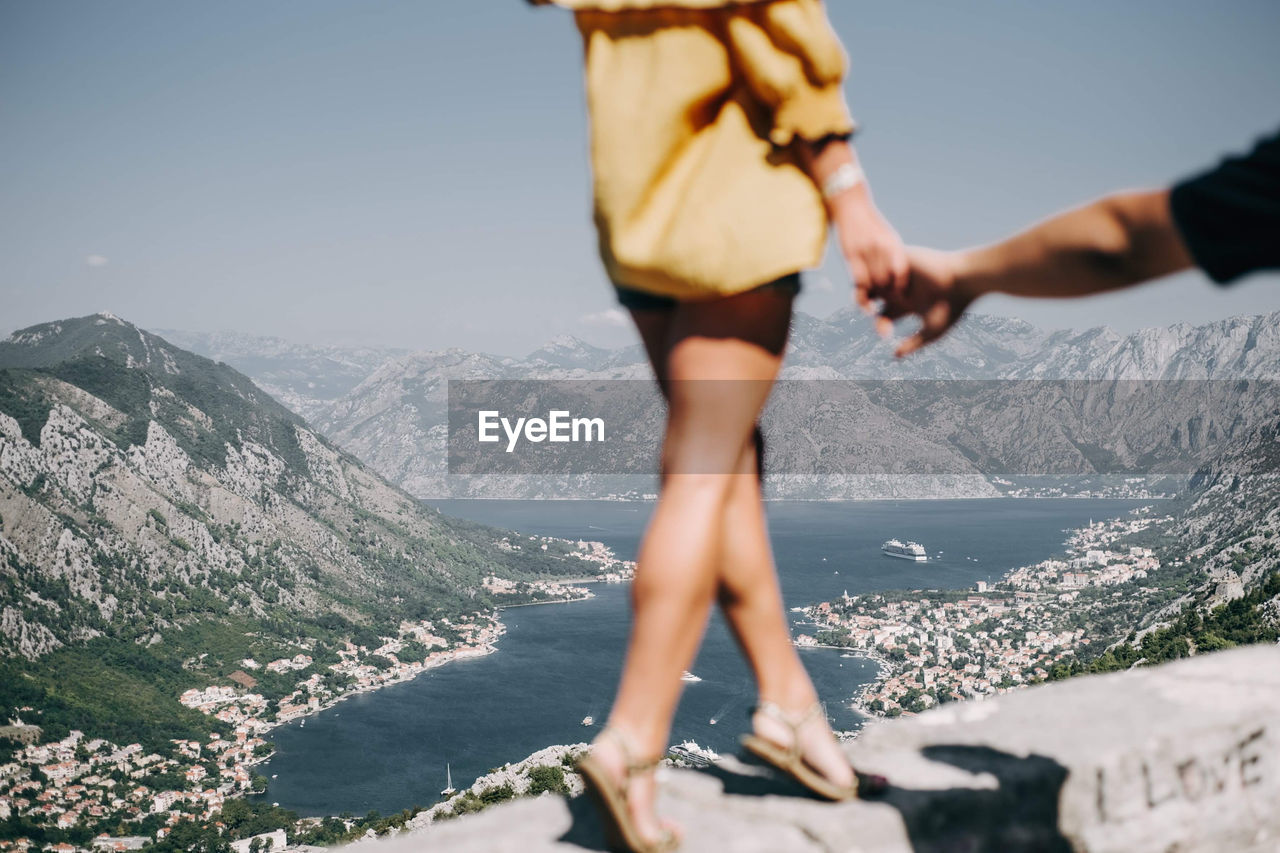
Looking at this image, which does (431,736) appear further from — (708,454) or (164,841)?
(708,454)

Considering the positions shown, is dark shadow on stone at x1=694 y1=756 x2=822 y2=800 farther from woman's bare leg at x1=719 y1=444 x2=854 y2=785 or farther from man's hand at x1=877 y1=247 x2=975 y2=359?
man's hand at x1=877 y1=247 x2=975 y2=359

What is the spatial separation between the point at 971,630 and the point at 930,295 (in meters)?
89.8

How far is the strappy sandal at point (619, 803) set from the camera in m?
1.44

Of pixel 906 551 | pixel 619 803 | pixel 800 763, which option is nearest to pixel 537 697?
pixel 906 551

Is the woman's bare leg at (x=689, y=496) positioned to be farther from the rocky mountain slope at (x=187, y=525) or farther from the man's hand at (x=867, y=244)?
the rocky mountain slope at (x=187, y=525)

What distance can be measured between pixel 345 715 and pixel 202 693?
12.5 meters

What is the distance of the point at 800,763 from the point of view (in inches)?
67.3

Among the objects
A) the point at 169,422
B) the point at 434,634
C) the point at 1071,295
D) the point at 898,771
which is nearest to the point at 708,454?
the point at 1071,295

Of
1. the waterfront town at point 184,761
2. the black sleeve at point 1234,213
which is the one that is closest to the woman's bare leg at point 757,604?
the black sleeve at point 1234,213

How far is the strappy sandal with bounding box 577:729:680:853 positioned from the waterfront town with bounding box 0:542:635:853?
56.4 m

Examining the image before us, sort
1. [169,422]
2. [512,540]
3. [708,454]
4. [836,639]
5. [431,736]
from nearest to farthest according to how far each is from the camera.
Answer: [708,454], [431,736], [836,639], [169,422], [512,540]

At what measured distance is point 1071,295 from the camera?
1.30 meters

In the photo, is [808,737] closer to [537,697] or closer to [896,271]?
[896,271]

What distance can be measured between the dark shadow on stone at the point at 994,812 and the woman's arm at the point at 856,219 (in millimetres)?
895
